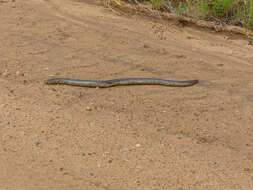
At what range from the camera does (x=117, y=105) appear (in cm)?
437

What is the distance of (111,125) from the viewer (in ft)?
12.5

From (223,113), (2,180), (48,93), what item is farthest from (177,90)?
(2,180)

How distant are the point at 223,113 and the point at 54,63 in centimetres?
259

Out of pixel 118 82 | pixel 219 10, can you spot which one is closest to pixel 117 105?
pixel 118 82

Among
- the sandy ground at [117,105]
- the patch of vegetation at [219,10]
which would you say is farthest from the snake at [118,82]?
the patch of vegetation at [219,10]

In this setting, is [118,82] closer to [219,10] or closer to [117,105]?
[117,105]

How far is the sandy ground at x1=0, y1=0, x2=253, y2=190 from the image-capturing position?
10.0 ft

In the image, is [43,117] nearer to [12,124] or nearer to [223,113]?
[12,124]

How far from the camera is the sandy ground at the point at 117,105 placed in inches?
120

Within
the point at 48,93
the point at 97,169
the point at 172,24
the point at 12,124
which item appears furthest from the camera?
the point at 172,24

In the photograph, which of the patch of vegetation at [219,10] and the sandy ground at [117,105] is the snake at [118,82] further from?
the patch of vegetation at [219,10]

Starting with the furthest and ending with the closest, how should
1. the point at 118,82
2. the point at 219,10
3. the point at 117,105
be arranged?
the point at 219,10, the point at 118,82, the point at 117,105

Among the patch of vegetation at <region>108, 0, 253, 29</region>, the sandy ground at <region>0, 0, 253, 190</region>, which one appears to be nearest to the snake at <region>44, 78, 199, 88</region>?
the sandy ground at <region>0, 0, 253, 190</region>

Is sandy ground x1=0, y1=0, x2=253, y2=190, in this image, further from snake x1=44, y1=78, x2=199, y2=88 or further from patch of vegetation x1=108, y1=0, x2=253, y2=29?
patch of vegetation x1=108, y1=0, x2=253, y2=29
